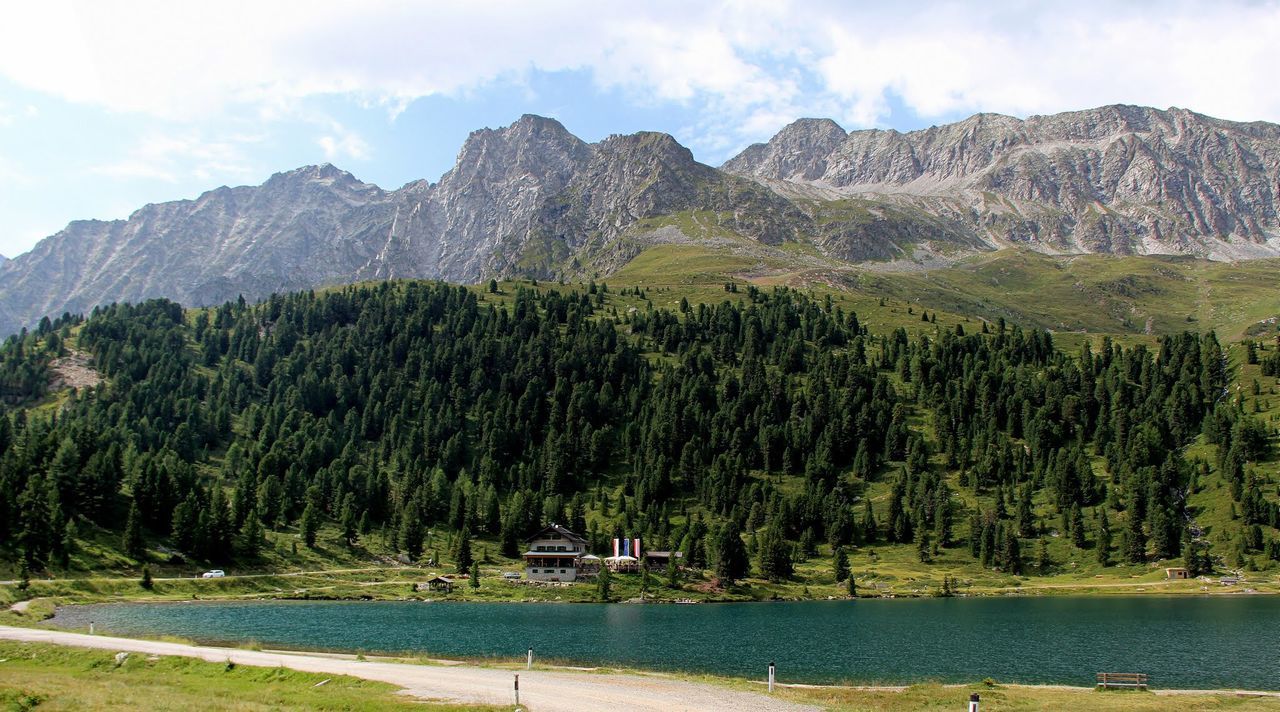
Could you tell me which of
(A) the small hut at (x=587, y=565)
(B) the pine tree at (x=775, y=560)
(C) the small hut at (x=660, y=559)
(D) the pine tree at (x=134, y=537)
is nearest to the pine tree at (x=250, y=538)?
(D) the pine tree at (x=134, y=537)

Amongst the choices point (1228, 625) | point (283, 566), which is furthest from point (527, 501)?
point (1228, 625)

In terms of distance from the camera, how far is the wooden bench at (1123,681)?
5141cm

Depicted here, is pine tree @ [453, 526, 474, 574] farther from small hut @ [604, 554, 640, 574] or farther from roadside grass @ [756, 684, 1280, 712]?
roadside grass @ [756, 684, 1280, 712]

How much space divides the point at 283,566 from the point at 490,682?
104m

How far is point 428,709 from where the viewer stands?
36.5m

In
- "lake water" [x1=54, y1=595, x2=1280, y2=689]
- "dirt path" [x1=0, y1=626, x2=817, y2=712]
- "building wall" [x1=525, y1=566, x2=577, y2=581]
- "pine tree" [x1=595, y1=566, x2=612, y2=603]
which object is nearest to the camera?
"dirt path" [x1=0, y1=626, x2=817, y2=712]

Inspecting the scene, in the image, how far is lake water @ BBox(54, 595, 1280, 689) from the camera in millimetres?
65375

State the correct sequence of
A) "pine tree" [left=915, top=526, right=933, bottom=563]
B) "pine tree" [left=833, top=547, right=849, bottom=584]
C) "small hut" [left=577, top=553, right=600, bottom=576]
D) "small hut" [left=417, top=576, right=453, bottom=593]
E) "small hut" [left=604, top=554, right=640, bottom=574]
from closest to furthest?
"small hut" [left=417, top=576, right=453, bottom=593] < "small hut" [left=604, top=554, right=640, bottom=574] < "small hut" [left=577, top=553, right=600, bottom=576] < "pine tree" [left=833, top=547, right=849, bottom=584] < "pine tree" [left=915, top=526, right=933, bottom=563]

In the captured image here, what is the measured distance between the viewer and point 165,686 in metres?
41.0

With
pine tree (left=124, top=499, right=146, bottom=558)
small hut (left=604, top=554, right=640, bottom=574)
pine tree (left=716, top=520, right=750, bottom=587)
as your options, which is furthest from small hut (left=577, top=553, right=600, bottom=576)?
pine tree (left=124, top=499, right=146, bottom=558)

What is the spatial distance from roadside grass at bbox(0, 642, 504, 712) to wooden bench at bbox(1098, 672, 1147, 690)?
4005 centimetres

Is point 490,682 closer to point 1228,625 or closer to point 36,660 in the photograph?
point 36,660

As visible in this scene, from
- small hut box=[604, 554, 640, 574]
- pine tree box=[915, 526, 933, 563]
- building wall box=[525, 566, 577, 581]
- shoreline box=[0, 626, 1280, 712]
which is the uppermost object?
shoreline box=[0, 626, 1280, 712]

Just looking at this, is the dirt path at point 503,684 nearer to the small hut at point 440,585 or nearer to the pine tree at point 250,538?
the small hut at point 440,585
